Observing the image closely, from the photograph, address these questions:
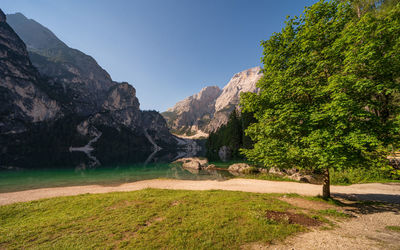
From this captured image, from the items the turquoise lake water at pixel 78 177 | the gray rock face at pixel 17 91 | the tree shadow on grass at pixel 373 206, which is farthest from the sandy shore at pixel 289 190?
the gray rock face at pixel 17 91

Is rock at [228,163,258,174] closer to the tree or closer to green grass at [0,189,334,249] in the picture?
the tree

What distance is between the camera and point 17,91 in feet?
397

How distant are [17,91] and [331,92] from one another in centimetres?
19564

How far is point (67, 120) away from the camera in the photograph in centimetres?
16125

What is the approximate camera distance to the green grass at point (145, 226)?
6.36 metres

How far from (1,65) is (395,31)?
8011 inches

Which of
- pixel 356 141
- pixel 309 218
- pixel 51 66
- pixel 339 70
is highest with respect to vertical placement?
pixel 51 66

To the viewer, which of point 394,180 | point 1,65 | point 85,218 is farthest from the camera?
point 1,65

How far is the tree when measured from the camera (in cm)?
762

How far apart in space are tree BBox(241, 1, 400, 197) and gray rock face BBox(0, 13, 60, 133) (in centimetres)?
17284

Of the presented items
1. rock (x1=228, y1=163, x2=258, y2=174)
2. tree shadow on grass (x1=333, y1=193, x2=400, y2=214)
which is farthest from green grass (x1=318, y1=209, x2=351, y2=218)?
rock (x1=228, y1=163, x2=258, y2=174)

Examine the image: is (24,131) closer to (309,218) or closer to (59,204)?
(59,204)

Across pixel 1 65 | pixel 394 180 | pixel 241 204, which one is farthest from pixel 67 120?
pixel 394 180

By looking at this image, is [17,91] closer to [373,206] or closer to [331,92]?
[331,92]
